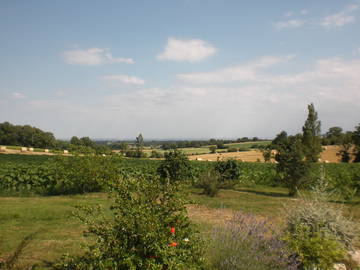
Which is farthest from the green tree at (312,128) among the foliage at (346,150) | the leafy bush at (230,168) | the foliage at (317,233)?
the foliage at (317,233)

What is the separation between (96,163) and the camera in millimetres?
14336

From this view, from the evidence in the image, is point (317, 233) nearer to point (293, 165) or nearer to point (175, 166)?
point (293, 165)

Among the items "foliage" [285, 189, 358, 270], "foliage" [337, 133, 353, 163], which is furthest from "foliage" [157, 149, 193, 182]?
"foliage" [337, 133, 353, 163]

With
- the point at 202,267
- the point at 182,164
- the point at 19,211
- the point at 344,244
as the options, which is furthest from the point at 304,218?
the point at 182,164

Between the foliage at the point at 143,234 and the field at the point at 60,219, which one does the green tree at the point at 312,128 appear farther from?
the foliage at the point at 143,234

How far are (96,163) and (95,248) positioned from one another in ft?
37.0

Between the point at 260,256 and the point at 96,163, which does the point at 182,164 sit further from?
the point at 260,256

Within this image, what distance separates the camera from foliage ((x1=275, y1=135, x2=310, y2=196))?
46.8ft

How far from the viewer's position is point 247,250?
4207mm

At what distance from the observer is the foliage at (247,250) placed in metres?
4.02

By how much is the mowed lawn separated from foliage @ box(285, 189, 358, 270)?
459 millimetres

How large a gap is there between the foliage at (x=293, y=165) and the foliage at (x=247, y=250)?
10.3 meters

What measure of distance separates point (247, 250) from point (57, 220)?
645 centimetres

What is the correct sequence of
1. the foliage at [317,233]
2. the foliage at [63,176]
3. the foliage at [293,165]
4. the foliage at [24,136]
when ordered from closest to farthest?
the foliage at [317,233], the foliage at [63,176], the foliage at [293,165], the foliage at [24,136]
